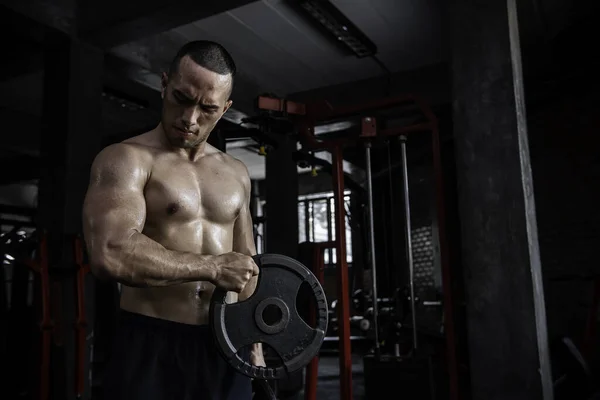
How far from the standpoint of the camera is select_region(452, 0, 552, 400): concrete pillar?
203cm

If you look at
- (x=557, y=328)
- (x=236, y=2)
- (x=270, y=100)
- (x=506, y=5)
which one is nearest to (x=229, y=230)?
(x=270, y=100)

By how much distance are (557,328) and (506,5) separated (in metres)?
2.45

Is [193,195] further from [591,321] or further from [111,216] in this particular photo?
[591,321]

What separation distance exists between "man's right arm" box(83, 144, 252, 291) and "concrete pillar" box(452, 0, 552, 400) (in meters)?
1.41

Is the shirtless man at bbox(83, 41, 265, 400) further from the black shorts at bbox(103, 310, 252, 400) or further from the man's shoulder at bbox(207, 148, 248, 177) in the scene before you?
the man's shoulder at bbox(207, 148, 248, 177)

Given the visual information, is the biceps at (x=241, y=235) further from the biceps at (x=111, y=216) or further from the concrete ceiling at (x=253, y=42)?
the concrete ceiling at (x=253, y=42)

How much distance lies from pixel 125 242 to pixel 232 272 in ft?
0.71

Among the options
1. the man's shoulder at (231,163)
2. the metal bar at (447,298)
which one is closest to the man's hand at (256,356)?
the man's shoulder at (231,163)

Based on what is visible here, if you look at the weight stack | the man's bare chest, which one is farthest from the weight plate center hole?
the weight stack

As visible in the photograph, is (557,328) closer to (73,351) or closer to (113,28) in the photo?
A: (73,351)

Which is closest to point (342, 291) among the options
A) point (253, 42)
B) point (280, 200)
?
point (253, 42)

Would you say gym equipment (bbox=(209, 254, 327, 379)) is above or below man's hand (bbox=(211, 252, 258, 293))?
below

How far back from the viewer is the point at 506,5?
227 centimetres

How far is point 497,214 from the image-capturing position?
2.13 meters
